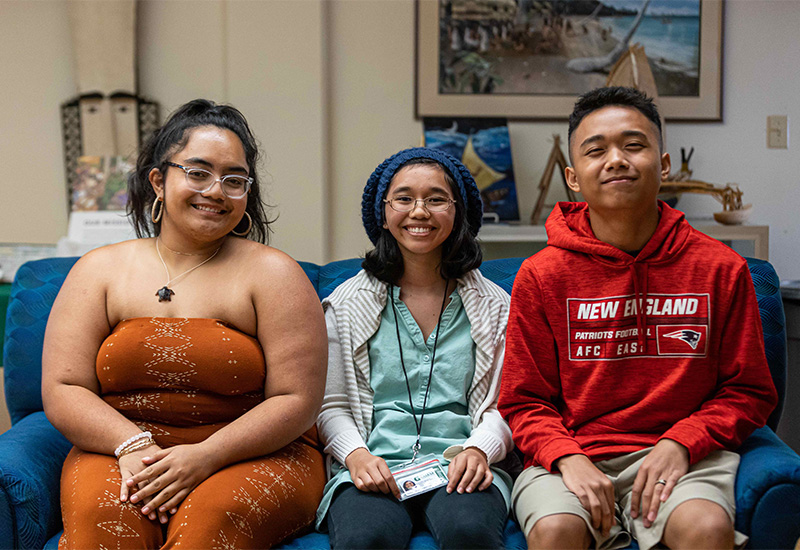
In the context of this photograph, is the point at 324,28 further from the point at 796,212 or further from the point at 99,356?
the point at 796,212

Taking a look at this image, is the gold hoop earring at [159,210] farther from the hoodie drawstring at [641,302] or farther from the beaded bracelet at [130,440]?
the hoodie drawstring at [641,302]

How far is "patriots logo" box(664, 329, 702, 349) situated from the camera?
135 centimetres

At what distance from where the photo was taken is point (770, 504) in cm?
118

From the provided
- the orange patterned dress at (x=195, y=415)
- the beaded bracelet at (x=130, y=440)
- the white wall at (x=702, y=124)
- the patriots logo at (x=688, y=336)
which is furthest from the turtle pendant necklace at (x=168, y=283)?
the white wall at (x=702, y=124)

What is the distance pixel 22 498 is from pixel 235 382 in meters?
0.46

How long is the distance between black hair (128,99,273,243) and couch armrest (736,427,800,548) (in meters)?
1.23

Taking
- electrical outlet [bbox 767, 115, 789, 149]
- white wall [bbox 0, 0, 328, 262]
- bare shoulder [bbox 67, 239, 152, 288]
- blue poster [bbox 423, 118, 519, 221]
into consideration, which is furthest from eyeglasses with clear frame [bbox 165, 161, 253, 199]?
electrical outlet [bbox 767, 115, 789, 149]

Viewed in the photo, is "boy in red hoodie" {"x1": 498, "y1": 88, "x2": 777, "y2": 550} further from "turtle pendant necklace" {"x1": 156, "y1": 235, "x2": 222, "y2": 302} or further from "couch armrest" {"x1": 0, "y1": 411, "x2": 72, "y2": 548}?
"couch armrest" {"x1": 0, "y1": 411, "x2": 72, "y2": 548}

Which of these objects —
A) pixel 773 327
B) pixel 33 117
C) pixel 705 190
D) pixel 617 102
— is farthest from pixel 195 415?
pixel 33 117

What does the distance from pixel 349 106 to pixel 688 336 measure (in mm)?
2108

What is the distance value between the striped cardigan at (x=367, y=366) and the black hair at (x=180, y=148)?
1.00 ft

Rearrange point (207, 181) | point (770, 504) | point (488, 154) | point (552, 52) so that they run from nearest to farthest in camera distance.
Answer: point (770, 504)
point (207, 181)
point (488, 154)
point (552, 52)

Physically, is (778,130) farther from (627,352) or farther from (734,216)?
(627,352)

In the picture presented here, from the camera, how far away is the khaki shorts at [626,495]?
3.91 ft
